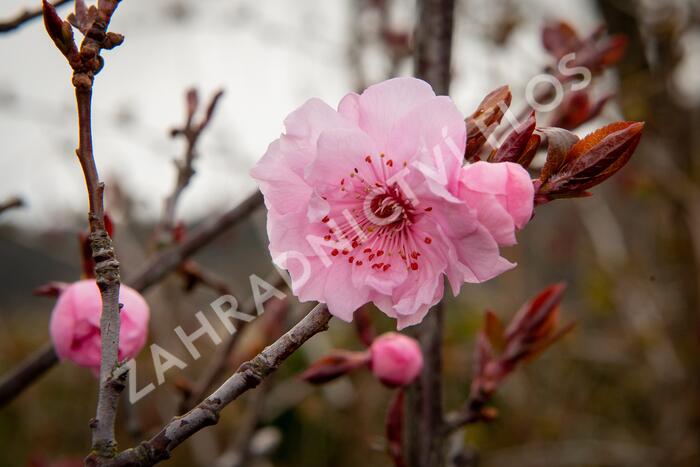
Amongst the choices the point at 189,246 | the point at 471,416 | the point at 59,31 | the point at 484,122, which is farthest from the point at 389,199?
the point at 189,246

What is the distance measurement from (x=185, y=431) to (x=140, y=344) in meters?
0.34

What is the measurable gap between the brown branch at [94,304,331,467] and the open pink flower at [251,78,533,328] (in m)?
0.04

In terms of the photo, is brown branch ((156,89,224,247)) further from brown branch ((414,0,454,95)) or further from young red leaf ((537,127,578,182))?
young red leaf ((537,127,578,182))

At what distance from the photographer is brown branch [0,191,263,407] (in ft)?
3.72

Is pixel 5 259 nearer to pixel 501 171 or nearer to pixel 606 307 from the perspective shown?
pixel 606 307

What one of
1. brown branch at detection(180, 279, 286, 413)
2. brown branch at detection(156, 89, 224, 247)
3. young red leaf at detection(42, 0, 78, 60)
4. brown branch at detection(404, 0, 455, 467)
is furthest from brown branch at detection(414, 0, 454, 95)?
young red leaf at detection(42, 0, 78, 60)

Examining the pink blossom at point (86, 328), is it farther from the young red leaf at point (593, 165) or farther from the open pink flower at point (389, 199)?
the young red leaf at point (593, 165)

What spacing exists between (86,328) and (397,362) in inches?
19.6

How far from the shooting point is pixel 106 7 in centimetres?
67

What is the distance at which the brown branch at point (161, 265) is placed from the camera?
113 cm

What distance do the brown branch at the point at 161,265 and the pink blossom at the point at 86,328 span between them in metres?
0.28

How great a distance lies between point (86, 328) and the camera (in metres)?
0.90

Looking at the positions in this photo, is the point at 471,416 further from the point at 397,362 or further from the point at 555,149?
the point at 555,149

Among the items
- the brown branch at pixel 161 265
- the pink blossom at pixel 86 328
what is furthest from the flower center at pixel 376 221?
the brown branch at pixel 161 265
